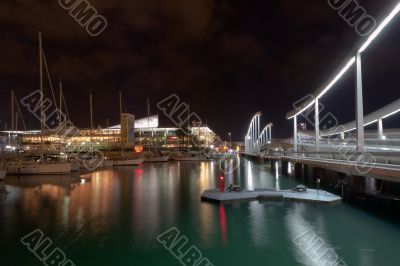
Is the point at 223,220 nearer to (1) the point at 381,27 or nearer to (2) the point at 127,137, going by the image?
(1) the point at 381,27

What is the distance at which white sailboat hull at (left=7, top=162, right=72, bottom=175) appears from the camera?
1866 inches

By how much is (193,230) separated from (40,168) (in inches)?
1446

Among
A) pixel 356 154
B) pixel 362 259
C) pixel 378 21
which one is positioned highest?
pixel 378 21

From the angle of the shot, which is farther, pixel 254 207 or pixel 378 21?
pixel 254 207

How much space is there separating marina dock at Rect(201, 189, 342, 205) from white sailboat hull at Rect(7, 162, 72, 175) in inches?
1158

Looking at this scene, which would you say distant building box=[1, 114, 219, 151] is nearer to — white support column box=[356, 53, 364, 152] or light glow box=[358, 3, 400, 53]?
white support column box=[356, 53, 364, 152]

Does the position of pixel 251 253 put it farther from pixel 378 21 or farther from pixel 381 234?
pixel 378 21

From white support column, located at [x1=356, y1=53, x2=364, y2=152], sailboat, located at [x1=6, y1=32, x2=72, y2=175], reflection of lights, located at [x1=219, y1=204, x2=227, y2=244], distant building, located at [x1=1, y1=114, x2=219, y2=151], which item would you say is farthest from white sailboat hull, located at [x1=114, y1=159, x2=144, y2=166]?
white support column, located at [x1=356, y1=53, x2=364, y2=152]

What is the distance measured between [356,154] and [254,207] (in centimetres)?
654

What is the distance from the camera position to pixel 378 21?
1600cm

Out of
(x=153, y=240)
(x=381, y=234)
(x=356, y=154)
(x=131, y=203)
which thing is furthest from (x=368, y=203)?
(x=131, y=203)

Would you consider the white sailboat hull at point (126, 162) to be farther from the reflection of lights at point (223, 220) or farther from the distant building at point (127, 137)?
the reflection of lights at point (223, 220)

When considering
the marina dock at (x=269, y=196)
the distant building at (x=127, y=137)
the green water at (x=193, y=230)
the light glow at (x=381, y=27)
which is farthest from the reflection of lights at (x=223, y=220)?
the distant building at (x=127, y=137)

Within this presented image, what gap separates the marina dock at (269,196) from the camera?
22.2m
